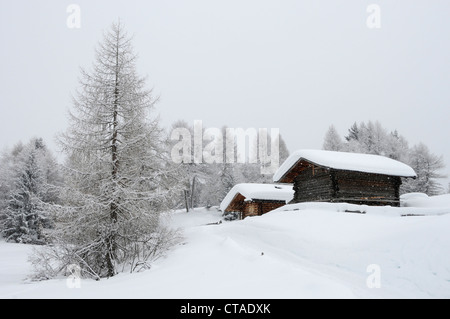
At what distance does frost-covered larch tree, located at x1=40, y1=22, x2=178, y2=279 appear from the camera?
9305 mm

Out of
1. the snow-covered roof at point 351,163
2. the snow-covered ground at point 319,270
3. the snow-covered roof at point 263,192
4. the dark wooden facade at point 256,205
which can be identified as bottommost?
the dark wooden facade at point 256,205

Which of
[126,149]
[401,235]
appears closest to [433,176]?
[401,235]

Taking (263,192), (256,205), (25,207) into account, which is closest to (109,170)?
(263,192)

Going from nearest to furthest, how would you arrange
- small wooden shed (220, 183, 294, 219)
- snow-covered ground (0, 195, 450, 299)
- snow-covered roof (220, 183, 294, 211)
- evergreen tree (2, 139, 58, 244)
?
snow-covered ground (0, 195, 450, 299) < snow-covered roof (220, 183, 294, 211) < small wooden shed (220, 183, 294, 219) < evergreen tree (2, 139, 58, 244)

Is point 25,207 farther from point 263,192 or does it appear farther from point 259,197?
point 263,192

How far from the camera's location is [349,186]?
16.8 metres

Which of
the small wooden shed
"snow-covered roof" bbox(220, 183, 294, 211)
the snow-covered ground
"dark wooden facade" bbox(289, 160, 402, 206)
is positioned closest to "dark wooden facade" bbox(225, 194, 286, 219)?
the small wooden shed

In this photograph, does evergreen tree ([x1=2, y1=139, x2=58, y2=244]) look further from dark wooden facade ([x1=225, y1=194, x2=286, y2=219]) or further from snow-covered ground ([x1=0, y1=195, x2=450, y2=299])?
snow-covered ground ([x1=0, y1=195, x2=450, y2=299])

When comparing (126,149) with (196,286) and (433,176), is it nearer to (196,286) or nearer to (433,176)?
(196,286)

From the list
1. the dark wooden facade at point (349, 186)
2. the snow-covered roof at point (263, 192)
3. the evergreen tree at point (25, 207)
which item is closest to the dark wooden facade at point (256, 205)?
the snow-covered roof at point (263, 192)

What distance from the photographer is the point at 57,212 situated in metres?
8.90

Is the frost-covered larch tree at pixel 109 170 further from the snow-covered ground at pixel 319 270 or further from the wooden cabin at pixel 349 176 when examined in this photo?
the wooden cabin at pixel 349 176

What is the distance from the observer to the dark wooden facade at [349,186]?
16406mm
